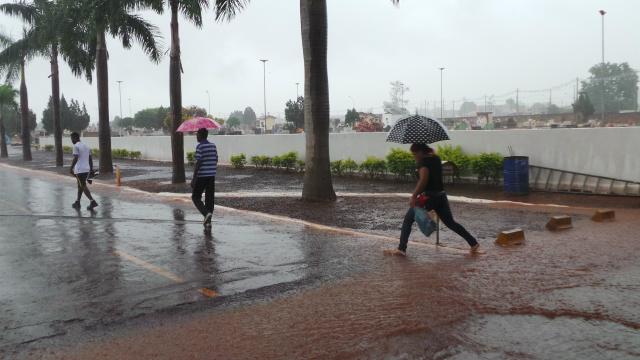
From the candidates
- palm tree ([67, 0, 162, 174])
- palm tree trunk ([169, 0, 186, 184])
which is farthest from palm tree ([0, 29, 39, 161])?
palm tree trunk ([169, 0, 186, 184])

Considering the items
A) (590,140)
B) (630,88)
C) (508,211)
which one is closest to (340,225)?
(508,211)

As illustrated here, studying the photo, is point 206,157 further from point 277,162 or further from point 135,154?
point 135,154

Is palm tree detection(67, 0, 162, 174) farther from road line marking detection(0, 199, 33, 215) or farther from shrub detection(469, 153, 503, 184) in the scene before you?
shrub detection(469, 153, 503, 184)

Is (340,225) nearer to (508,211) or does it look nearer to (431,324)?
(508,211)

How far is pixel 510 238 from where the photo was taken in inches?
308

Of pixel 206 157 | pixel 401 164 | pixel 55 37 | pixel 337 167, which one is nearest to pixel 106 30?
pixel 55 37

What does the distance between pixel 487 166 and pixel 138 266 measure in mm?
10359

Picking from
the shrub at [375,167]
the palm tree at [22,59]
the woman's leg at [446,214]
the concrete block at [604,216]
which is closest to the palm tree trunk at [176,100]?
the shrub at [375,167]

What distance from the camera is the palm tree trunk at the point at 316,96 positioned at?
12375 mm

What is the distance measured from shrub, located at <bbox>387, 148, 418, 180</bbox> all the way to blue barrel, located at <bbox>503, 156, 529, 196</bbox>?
3407 mm

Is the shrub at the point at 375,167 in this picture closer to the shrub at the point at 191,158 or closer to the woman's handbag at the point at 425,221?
the woman's handbag at the point at 425,221

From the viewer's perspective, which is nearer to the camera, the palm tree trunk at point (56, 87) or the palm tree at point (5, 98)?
the palm tree trunk at point (56, 87)

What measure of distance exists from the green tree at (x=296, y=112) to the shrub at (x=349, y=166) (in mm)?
42636

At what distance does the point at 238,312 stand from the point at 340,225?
5.00 meters
